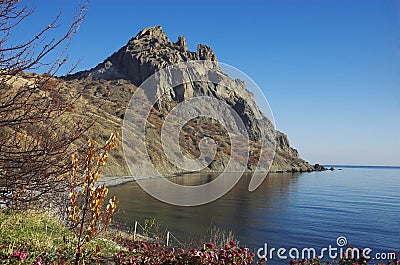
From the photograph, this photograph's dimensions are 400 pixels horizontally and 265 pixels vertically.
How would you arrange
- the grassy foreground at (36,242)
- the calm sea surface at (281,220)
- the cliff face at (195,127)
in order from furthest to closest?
the cliff face at (195,127)
the calm sea surface at (281,220)
the grassy foreground at (36,242)

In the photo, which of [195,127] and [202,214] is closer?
[202,214]

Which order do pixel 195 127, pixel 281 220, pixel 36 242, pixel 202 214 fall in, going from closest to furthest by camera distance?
pixel 36 242 → pixel 281 220 → pixel 202 214 → pixel 195 127

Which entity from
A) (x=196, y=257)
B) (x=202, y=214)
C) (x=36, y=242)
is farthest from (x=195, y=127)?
(x=196, y=257)

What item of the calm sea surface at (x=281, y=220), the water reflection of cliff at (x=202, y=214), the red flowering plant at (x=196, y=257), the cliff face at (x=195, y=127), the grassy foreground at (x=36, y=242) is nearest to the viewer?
the red flowering plant at (x=196, y=257)

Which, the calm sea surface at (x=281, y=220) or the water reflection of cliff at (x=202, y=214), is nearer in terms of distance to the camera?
the calm sea surface at (x=281, y=220)

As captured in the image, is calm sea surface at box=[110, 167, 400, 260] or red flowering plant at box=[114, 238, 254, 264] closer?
red flowering plant at box=[114, 238, 254, 264]

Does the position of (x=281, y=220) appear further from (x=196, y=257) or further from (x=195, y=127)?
(x=195, y=127)

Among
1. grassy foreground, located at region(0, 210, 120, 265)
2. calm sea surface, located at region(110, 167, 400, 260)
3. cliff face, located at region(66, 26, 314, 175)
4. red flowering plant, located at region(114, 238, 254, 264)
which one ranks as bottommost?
calm sea surface, located at region(110, 167, 400, 260)

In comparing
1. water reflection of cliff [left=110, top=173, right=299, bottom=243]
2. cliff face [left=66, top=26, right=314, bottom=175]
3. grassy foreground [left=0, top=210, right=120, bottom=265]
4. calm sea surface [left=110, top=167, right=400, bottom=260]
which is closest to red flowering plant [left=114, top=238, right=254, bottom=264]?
grassy foreground [left=0, top=210, right=120, bottom=265]

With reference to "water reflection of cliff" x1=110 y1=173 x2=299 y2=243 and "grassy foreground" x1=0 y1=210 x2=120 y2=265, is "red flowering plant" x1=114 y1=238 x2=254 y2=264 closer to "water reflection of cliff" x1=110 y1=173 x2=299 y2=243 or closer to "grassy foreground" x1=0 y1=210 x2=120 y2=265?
"grassy foreground" x1=0 y1=210 x2=120 y2=265

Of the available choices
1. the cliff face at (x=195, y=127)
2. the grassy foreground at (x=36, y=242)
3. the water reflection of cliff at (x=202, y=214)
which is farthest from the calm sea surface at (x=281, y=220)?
the cliff face at (x=195, y=127)

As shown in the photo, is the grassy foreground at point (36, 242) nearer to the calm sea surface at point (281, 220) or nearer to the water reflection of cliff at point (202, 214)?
the water reflection of cliff at point (202, 214)

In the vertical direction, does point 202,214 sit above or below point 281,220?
below

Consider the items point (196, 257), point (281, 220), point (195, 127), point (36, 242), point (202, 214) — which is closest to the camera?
point (196, 257)
